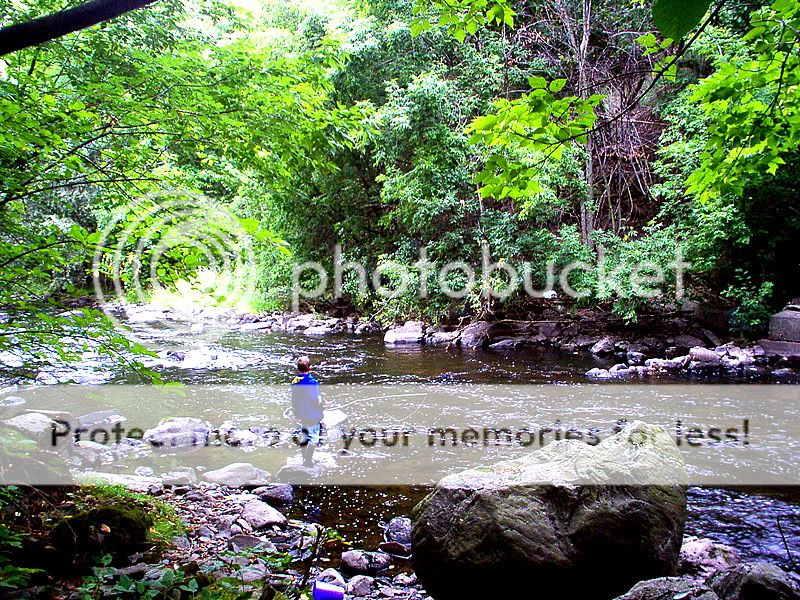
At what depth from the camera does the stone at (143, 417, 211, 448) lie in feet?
20.3

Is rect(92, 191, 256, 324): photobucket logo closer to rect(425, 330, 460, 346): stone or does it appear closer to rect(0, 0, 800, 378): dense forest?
rect(0, 0, 800, 378): dense forest

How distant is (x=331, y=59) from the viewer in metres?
4.58

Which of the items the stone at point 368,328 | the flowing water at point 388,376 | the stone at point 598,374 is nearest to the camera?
the flowing water at point 388,376

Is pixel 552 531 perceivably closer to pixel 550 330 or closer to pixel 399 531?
pixel 399 531

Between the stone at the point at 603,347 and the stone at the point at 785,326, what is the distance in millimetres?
3034

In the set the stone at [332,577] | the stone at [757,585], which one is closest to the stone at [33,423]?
the stone at [332,577]

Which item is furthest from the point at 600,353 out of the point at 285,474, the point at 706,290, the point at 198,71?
the point at 198,71

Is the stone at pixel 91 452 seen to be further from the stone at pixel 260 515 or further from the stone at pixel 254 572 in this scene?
the stone at pixel 254 572

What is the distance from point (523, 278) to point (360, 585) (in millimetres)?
10888

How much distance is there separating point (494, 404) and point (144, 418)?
196 inches

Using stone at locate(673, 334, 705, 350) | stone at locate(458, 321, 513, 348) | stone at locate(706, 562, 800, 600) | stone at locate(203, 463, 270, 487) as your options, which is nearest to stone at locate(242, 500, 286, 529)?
stone at locate(203, 463, 270, 487)

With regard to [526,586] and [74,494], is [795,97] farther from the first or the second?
[74,494]

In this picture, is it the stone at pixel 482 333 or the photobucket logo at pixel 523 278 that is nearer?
the photobucket logo at pixel 523 278

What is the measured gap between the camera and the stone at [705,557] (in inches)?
137
